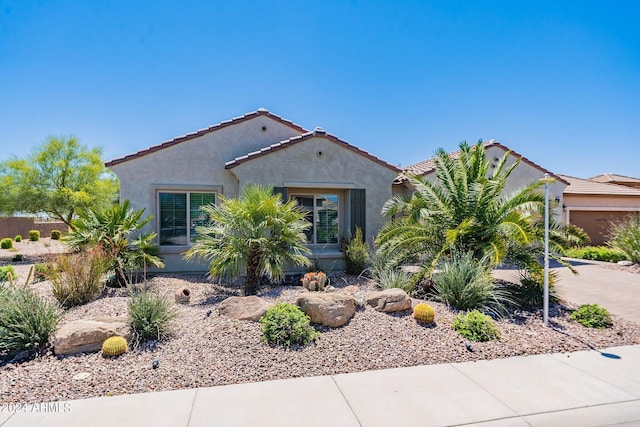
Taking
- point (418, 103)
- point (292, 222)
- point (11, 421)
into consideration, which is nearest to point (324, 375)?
point (11, 421)

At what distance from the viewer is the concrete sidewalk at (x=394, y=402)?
12.7ft

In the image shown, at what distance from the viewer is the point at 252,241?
879 centimetres

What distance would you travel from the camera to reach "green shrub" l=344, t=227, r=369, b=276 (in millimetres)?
11773

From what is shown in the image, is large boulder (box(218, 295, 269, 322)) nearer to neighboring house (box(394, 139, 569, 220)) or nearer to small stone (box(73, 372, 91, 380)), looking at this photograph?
small stone (box(73, 372, 91, 380))

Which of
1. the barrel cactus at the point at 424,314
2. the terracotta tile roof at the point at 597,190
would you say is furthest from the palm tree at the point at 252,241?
the terracotta tile roof at the point at 597,190

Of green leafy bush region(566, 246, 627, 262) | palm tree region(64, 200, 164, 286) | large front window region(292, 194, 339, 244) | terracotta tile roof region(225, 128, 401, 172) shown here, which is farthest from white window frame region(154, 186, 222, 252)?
green leafy bush region(566, 246, 627, 262)

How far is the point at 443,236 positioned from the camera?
9602 mm

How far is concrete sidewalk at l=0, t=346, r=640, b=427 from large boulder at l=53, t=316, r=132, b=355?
1.29 m

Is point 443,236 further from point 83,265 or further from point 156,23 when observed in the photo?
point 156,23

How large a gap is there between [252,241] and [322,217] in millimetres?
5185

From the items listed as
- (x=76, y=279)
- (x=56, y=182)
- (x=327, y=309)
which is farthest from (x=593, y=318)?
(x=56, y=182)

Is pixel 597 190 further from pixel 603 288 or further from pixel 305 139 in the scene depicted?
pixel 305 139

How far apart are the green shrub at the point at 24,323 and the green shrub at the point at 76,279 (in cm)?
208

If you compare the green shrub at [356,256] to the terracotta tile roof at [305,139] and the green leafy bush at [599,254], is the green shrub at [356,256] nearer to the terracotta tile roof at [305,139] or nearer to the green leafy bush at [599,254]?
the terracotta tile roof at [305,139]
